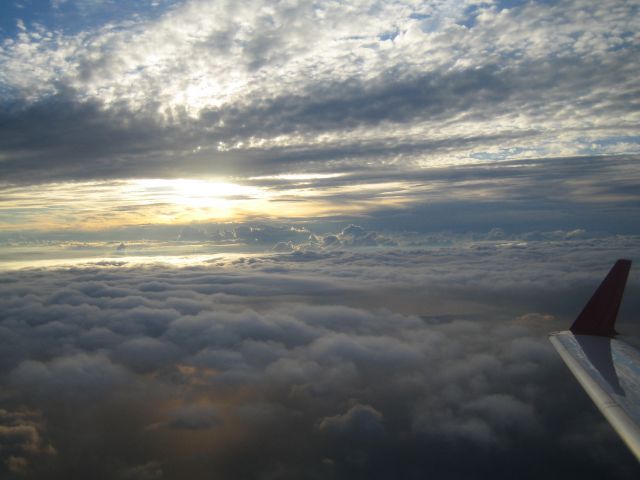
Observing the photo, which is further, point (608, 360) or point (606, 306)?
point (606, 306)

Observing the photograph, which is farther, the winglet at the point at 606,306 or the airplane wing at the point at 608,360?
the winglet at the point at 606,306

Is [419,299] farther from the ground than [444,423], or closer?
closer

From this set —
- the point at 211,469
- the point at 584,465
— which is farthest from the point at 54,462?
the point at 584,465

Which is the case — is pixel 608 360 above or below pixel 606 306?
below

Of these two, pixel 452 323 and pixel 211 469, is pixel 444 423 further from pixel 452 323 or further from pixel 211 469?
pixel 452 323

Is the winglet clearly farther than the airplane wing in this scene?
Yes
